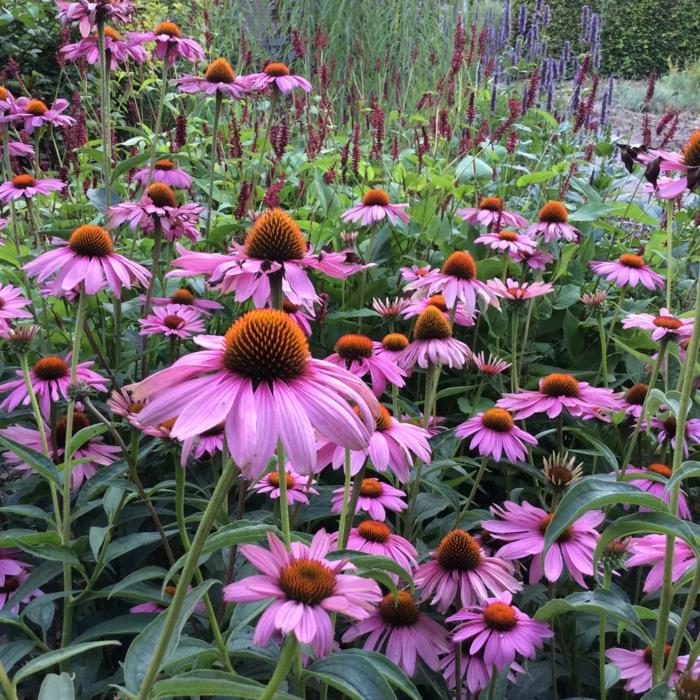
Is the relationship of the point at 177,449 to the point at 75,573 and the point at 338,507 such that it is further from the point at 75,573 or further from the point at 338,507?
the point at 75,573

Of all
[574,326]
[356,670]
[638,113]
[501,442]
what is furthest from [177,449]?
[638,113]

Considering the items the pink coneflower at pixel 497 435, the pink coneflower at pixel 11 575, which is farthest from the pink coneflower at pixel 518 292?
the pink coneflower at pixel 11 575

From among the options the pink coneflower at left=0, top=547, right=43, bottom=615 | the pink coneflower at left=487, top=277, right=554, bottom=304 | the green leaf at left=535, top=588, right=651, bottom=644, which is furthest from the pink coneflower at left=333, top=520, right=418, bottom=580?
the pink coneflower at left=487, top=277, right=554, bottom=304

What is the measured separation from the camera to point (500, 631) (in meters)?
1.13

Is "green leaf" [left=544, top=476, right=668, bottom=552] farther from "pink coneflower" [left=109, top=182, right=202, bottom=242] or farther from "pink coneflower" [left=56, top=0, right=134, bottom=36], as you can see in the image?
"pink coneflower" [left=56, top=0, right=134, bottom=36]

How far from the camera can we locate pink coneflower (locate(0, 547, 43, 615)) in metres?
1.31

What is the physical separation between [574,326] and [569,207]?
31.6 inches

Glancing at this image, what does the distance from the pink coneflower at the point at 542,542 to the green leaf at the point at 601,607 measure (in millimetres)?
122

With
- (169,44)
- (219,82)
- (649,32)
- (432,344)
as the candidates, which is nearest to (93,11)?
(169,44)

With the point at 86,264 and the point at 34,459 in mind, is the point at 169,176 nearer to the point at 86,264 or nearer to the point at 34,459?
the point at 86,264

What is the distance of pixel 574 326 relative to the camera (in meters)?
2.21

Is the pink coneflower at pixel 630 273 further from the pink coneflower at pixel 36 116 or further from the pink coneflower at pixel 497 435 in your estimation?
the pink coneflower at pixel 36 116

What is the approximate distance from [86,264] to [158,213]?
1.46 ft

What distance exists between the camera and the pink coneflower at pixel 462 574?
117 cm
